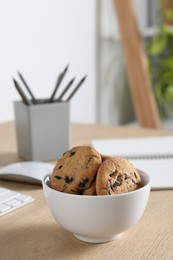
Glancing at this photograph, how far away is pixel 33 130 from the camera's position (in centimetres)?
89

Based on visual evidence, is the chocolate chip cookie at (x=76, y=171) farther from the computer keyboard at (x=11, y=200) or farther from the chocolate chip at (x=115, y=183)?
the computer keyboard at (x=11, y=200)

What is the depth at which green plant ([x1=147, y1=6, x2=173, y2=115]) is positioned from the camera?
2273 millimetres

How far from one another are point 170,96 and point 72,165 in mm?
1838

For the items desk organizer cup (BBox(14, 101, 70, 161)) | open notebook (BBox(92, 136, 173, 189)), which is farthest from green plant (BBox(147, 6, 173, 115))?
desk organizer cup (BBox(14, 101, 70, 161))

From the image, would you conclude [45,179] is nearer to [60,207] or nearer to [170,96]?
[60,207]

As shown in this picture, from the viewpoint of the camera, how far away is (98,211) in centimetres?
49

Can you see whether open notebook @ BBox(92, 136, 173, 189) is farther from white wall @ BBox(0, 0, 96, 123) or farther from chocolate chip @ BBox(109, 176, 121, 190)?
white wall @ BBox(0, 0, 96, 123)

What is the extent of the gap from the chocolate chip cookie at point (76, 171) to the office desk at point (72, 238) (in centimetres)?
7

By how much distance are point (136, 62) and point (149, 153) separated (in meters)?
1.32

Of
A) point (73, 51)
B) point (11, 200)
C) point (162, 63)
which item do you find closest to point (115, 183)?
point (11, 200)

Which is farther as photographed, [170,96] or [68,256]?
[170,96]

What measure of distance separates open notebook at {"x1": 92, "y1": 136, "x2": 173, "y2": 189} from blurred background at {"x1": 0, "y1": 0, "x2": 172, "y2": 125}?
0.68 meters

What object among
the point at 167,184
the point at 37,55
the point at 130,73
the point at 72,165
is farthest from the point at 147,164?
the point at 130,73

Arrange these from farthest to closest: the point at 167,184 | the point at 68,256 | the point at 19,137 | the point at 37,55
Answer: the point at 37,55 → the point at 19,137 → the point at 167,184 → the point at 68,256
